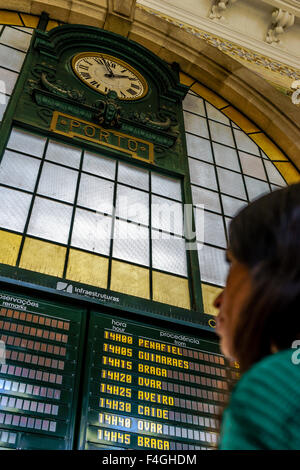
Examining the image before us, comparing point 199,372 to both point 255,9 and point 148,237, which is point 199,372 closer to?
point 148,237

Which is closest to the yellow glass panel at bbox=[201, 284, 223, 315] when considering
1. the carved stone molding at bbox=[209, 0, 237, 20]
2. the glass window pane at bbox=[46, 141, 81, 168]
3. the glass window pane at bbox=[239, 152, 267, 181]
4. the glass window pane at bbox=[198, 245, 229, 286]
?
the glass window pane at bbox=[198, 245, 229, 286]

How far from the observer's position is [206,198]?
536cm

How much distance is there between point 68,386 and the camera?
2746mm

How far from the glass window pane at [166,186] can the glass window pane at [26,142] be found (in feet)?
4.67

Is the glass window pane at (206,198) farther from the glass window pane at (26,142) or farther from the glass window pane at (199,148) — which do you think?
the glass window pane at (26,142)

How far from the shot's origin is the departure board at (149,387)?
264 centimetres

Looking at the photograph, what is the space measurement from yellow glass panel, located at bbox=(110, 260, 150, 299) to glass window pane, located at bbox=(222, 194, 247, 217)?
1716 millimetres

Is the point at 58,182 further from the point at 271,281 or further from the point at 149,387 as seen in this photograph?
the point at 271,281

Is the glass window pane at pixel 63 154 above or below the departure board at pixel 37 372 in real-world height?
above

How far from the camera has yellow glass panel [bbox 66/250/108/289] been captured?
12.4ft

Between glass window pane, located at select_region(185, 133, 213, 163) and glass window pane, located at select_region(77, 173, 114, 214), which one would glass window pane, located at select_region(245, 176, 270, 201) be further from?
glass window pane, located at select_region(77, 173, 114, 214)

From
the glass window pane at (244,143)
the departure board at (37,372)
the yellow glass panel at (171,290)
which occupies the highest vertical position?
the glass window pane at (244,143)

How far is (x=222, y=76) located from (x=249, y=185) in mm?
2633

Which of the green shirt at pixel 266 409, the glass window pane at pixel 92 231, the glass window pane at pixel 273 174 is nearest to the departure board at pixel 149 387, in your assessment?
the glass window pane at pixel 92 231
